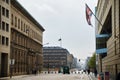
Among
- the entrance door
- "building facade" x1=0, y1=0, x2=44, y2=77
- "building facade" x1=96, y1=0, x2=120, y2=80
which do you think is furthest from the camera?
the entrance door

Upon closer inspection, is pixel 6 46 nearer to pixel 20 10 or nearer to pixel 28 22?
pixel 20 10

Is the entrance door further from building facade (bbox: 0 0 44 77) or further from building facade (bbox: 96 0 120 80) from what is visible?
building facade (bbox: 96 0 120 80)

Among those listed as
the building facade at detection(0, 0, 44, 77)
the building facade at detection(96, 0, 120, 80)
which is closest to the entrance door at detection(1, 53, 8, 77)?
the building facade at detection(0, 0, 44, 77)

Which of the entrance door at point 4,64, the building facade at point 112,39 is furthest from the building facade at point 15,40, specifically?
the building facade at point 112,39

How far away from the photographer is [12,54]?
9800 centimetres

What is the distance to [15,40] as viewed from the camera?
102625 millimetres

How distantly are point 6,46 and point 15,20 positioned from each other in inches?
570

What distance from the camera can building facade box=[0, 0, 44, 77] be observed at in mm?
88500

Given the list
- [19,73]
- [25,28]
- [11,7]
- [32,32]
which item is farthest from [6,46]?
[32,32]

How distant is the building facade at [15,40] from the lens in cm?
8850

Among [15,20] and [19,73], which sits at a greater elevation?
[15,20]

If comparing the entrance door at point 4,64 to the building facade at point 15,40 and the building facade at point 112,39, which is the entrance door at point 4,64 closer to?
the building facade at point 15,40

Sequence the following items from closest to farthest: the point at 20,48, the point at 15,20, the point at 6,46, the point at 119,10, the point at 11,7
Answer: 1. the point at 119,10
2. the point at 6,46
3. the point at 11,7
4. the point at 15,20
5. the point at 20,48

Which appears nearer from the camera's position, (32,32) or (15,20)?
(15,20)
